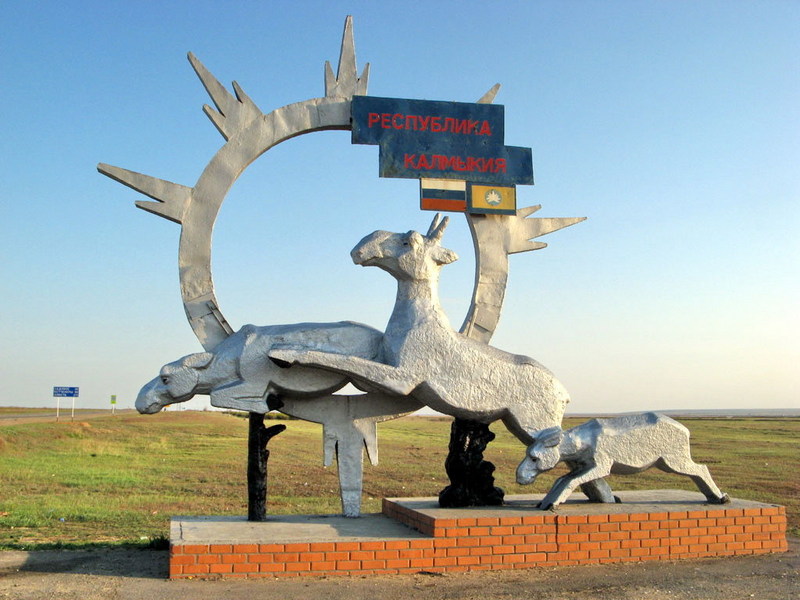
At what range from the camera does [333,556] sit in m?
7.27

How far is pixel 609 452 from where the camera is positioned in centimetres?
825

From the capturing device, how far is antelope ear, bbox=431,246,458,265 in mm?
8875

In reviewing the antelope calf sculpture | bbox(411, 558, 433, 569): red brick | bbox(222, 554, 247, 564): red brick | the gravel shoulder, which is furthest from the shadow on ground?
the antelope calf sculpture

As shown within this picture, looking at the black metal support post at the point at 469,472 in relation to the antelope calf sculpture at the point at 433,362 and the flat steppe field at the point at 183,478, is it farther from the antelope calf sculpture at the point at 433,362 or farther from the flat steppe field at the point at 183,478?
the flat steppe field at the point at 183,478

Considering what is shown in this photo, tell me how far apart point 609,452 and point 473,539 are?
5.99 feet

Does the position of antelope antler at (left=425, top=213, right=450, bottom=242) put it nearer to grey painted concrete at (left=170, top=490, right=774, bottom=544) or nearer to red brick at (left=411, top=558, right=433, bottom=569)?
grey painted concrete at (left=170, top=490, right=774, bottom=544)

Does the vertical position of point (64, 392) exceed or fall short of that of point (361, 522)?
it exceeds it

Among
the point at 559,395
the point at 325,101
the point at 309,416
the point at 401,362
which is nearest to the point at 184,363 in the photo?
the point at 309,416

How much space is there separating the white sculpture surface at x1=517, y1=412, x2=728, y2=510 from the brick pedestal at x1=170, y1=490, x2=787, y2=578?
33 centimetres

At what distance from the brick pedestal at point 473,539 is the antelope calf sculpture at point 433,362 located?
3.48 feet

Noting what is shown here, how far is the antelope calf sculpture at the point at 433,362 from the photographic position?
8320mm

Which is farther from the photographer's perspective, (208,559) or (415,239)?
(415,239)

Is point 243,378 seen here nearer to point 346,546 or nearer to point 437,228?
point 346,546

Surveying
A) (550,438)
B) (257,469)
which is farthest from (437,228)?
(257,469)
